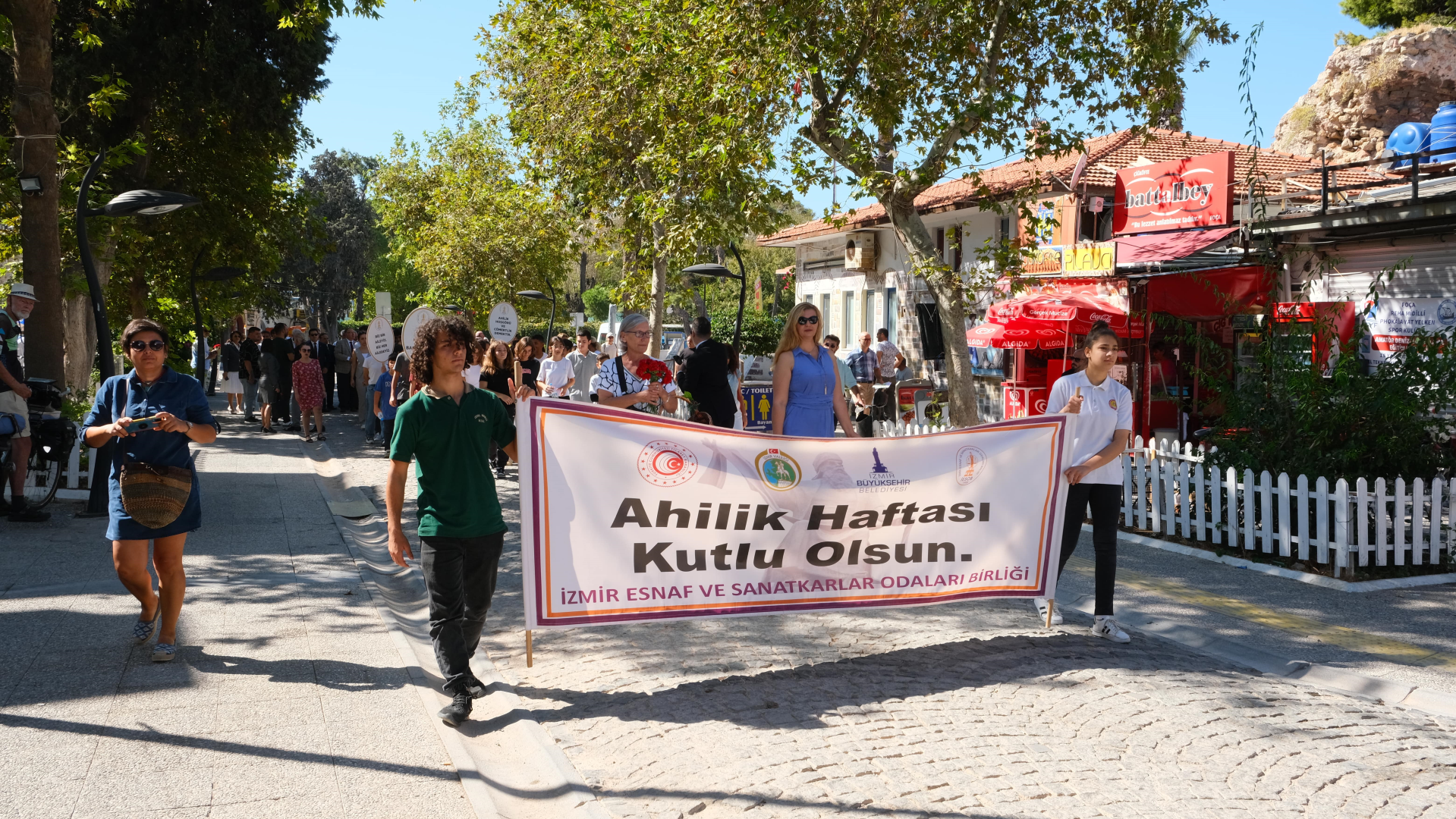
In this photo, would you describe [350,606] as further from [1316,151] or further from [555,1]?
[1316,151]

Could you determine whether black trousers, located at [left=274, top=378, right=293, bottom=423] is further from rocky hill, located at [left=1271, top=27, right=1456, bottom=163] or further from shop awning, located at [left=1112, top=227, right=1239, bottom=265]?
rocky hill, located at [left=1271, top=27, right=1456, bottom=163]

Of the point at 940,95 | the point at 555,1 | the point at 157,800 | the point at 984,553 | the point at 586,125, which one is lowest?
the point at 157,800

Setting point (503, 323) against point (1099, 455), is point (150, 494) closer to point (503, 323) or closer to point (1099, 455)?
point (1099, 455)

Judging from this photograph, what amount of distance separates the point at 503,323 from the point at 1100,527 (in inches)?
641

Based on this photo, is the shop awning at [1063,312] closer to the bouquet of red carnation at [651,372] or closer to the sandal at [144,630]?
the bouquet of red carnation at [651,372]

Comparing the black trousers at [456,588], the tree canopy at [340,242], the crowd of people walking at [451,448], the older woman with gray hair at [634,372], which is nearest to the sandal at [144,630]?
the crowd of people walking at [451,448]

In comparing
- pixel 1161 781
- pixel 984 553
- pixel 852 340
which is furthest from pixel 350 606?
pixel 852 340

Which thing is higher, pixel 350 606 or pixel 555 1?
pixel 555 1

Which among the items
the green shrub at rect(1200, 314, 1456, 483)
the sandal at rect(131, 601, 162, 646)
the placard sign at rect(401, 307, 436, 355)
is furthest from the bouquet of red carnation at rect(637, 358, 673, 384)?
the placard sign at rect(401, 307, 436, 355)

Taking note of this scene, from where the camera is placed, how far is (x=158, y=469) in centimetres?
569

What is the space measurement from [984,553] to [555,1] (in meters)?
17.3

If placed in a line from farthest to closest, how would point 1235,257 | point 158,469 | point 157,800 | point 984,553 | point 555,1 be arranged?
point 555,1 → point 1235,257 → point 984,553 → point 158,469 → point 157,800

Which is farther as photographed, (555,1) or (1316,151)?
(1316,151)

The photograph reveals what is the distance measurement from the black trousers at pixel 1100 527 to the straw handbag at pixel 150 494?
15.8 ft
